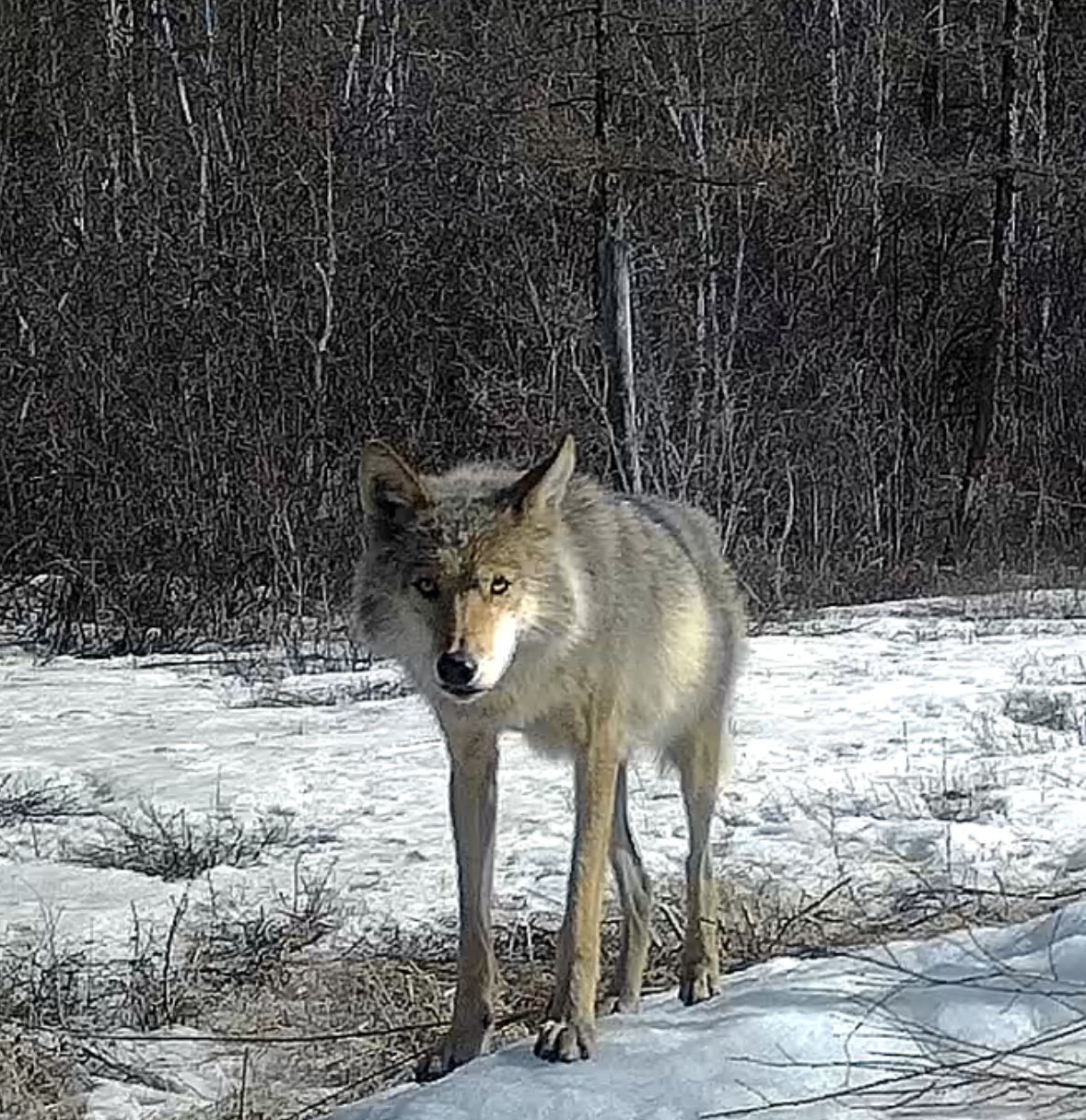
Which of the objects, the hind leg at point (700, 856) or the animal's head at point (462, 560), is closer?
the animal's head at point (462, 560)

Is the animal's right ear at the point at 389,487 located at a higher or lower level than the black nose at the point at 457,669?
higher

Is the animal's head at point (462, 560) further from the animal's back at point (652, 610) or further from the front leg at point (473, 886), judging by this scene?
the front leg at point (473, 886)

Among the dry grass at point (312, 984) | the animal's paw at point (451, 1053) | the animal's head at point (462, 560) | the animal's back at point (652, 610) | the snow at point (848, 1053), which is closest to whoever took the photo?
the snow at point (848, 1053)

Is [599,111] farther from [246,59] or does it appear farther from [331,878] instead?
[331,878]

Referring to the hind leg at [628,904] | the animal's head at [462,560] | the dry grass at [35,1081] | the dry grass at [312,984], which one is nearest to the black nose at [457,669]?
the animal's head at [462,560]

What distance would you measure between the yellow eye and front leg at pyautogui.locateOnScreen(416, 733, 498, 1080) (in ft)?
1.37

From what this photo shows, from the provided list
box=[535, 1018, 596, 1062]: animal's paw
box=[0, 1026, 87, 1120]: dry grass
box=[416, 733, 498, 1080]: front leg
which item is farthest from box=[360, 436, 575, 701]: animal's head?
box=[0, 1026, 87, 1120]: dry grass

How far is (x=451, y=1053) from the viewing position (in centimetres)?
423

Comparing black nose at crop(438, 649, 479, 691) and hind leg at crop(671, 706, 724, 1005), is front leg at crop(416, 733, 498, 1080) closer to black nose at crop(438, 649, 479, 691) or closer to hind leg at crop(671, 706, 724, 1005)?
black nose at crop(438, 649, 479, 691)

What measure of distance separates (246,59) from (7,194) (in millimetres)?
3773

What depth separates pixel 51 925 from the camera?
20.2ft

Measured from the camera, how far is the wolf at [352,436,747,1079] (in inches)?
158

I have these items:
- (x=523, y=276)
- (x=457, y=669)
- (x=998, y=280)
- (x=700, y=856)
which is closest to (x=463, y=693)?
(x=457, y=669)

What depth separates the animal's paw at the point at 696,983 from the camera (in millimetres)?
4465
